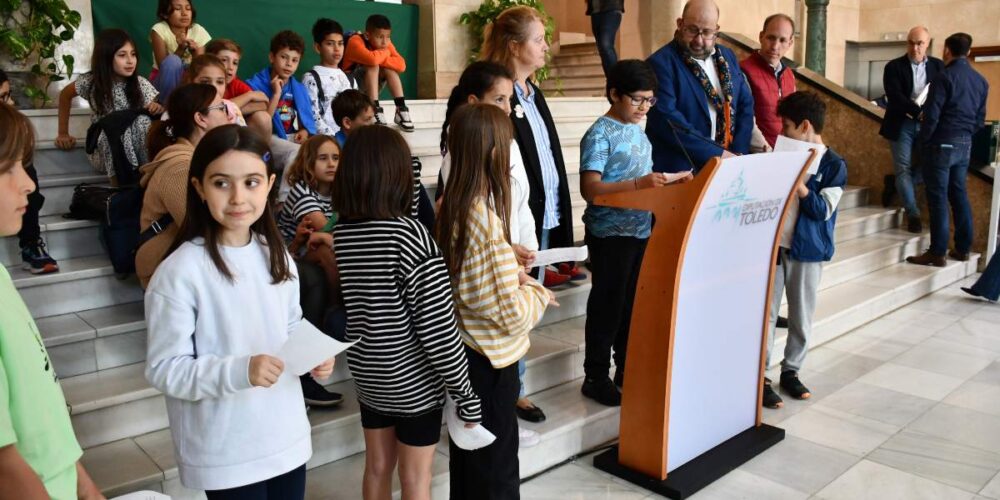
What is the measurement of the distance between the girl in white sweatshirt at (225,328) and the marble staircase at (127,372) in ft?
2.93

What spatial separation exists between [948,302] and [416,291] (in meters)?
5.11

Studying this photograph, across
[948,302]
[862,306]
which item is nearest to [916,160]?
[948,302]

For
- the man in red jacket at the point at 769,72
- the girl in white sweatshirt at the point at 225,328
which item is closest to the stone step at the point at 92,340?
the girl in white sweatshirt at the point at 225,328

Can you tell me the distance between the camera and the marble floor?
2.94m

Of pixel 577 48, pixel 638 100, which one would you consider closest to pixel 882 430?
pixel 638 100

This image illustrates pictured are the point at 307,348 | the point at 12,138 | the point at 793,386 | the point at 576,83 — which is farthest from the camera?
the point at 576,83

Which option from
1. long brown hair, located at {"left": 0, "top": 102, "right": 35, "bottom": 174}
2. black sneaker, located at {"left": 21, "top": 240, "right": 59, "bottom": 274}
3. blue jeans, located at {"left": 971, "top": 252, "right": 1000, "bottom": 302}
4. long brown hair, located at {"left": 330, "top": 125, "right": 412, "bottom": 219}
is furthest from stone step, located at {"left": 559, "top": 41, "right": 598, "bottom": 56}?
long brown hair, located at {"left": 0, "top": 102, "right": 35, "bottom": 174}

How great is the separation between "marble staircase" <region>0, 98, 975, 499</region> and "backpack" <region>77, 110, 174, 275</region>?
6.3 inches

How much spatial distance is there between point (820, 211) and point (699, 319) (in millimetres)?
1033

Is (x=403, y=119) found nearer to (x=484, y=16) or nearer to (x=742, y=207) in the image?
(x=484, y=16)

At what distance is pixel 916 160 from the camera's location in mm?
6957

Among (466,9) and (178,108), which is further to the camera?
(466,9)

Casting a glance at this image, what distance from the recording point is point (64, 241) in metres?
3.55

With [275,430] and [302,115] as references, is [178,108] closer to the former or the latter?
[275,430]
